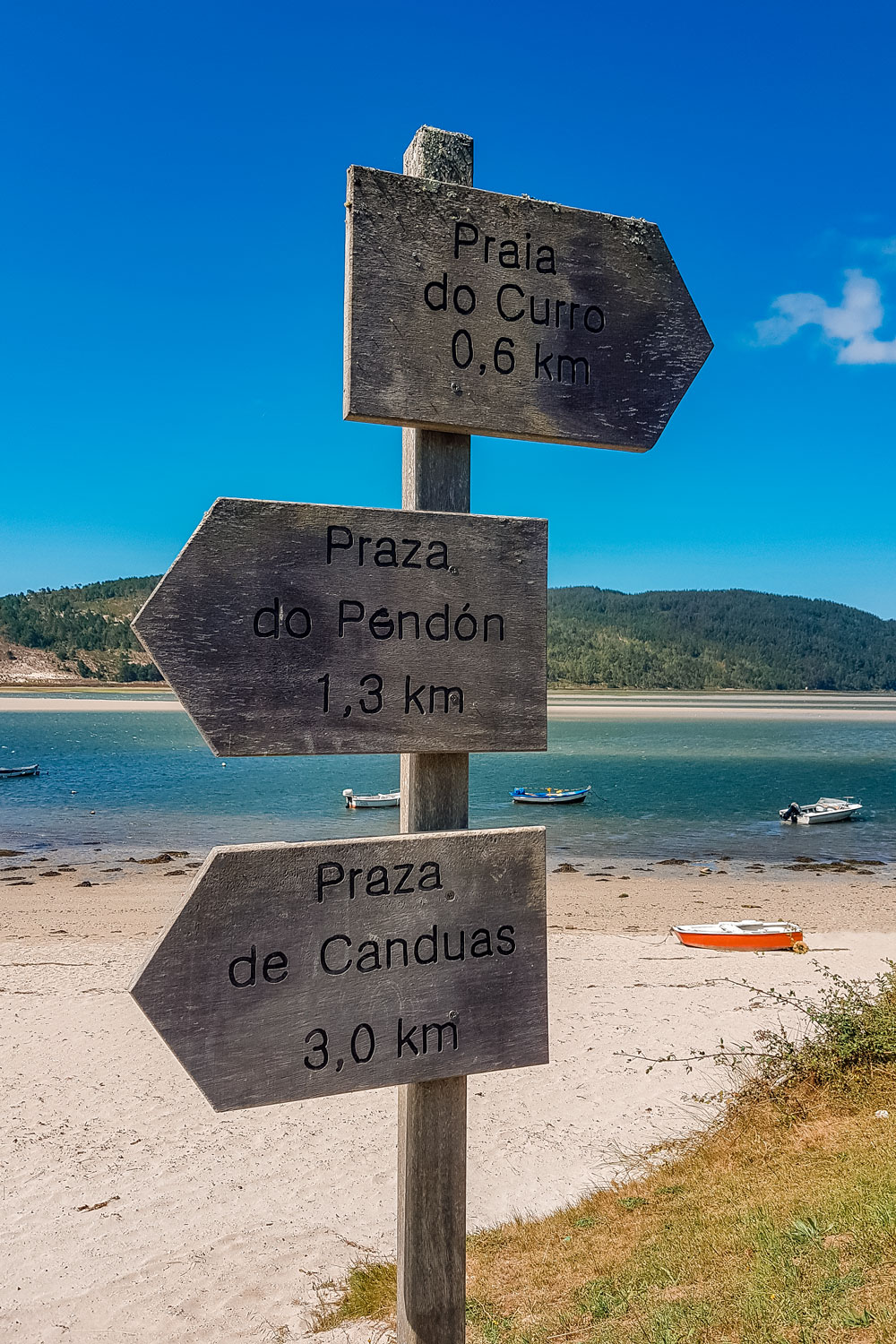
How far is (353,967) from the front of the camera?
7.50ft

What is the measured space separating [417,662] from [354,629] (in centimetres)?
18

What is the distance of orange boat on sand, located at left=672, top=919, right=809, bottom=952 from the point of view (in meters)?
14.1

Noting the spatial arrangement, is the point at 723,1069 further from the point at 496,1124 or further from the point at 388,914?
the point at 388,914

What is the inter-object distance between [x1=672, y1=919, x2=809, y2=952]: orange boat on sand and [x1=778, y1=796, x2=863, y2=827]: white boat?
21296 millimetres

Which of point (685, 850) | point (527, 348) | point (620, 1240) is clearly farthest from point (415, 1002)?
point (685, 850)

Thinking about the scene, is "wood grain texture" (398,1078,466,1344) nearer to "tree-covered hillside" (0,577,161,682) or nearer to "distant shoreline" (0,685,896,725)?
"distant shoreline" (0,685,896,725)

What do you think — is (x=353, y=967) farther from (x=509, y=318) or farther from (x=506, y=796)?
(x=506, y=796)

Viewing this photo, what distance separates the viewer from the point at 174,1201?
6312 mm

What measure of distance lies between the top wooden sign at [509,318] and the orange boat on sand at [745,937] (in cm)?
1319

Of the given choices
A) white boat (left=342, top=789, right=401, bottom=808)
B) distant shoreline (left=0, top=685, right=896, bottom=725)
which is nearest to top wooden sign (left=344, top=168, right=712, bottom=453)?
white boat (left=342, top=789, right=401, bottom=808)

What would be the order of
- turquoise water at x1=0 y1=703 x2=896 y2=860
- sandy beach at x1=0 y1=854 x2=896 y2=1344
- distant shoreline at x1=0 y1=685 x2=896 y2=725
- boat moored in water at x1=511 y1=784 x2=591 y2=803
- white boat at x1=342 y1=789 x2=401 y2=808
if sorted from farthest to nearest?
distant shoreline at x1=0 y1=685 x2=896 y2=725 < boat moored in water at x1=511 y1=784 x2=591 y2=803 < white boat at x1=342 y1=789 x2=401 y2=808 < turquoise water at x1=0 y1=703 x2=896 y2=860 < sandy beach at x1=0 y1=854 x2=896 y2=1344

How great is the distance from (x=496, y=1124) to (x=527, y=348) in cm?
676

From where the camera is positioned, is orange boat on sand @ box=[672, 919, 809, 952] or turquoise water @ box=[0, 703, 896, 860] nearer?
orange boat on sand @ box=[672, 919, 809, 952]

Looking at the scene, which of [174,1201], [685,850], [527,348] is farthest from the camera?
[685,850]
